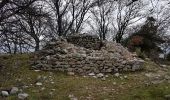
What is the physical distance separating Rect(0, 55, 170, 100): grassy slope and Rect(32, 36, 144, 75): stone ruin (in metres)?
0.52

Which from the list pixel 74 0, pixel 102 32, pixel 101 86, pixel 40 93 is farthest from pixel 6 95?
pixel 102 32

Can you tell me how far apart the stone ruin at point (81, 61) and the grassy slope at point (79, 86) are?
52 centimetres

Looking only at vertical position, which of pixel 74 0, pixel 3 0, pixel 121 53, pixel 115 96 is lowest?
pixel 115 96

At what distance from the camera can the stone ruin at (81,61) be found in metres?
15.3

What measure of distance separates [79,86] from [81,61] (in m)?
2.87

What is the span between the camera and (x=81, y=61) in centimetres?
1552

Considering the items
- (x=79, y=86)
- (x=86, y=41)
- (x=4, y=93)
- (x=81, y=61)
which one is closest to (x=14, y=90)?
(x=4, y=93)

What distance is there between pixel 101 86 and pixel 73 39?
234 inches

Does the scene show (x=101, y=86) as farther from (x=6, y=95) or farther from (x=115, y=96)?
(x=6, y=95)

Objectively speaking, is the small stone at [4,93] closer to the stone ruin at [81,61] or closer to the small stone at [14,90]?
the small stone at [14,90]

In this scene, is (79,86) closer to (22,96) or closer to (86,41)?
(22,96)

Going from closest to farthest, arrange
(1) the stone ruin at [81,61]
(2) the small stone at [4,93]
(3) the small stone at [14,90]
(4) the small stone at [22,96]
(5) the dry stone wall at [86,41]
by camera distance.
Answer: (4) the small stone at [22,96] < (2) the small stone at [4,93] < (3) the small stone at [14,90] < (1) the stone ruin at [81,61] < (5) the dry stone wall at [86,41]

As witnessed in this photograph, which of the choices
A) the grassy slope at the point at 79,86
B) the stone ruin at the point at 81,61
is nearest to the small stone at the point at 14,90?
the grassy slope at the point at 79,86

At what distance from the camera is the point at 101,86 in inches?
507
